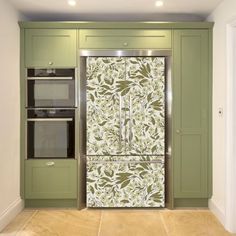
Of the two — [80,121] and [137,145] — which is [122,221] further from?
[80,121]

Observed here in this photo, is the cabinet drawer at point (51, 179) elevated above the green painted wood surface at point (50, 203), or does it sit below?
above

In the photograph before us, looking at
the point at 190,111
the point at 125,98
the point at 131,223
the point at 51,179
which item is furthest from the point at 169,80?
the point at 51,179

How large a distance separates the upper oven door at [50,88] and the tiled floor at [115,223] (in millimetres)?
1347

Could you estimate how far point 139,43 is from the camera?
422 centimetres

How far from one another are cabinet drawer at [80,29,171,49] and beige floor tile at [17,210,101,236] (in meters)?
2.06

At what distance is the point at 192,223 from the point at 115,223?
861 millimetres

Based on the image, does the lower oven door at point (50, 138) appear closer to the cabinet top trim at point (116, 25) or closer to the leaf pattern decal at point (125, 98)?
the leaf pattern decal at point (125, 98)
